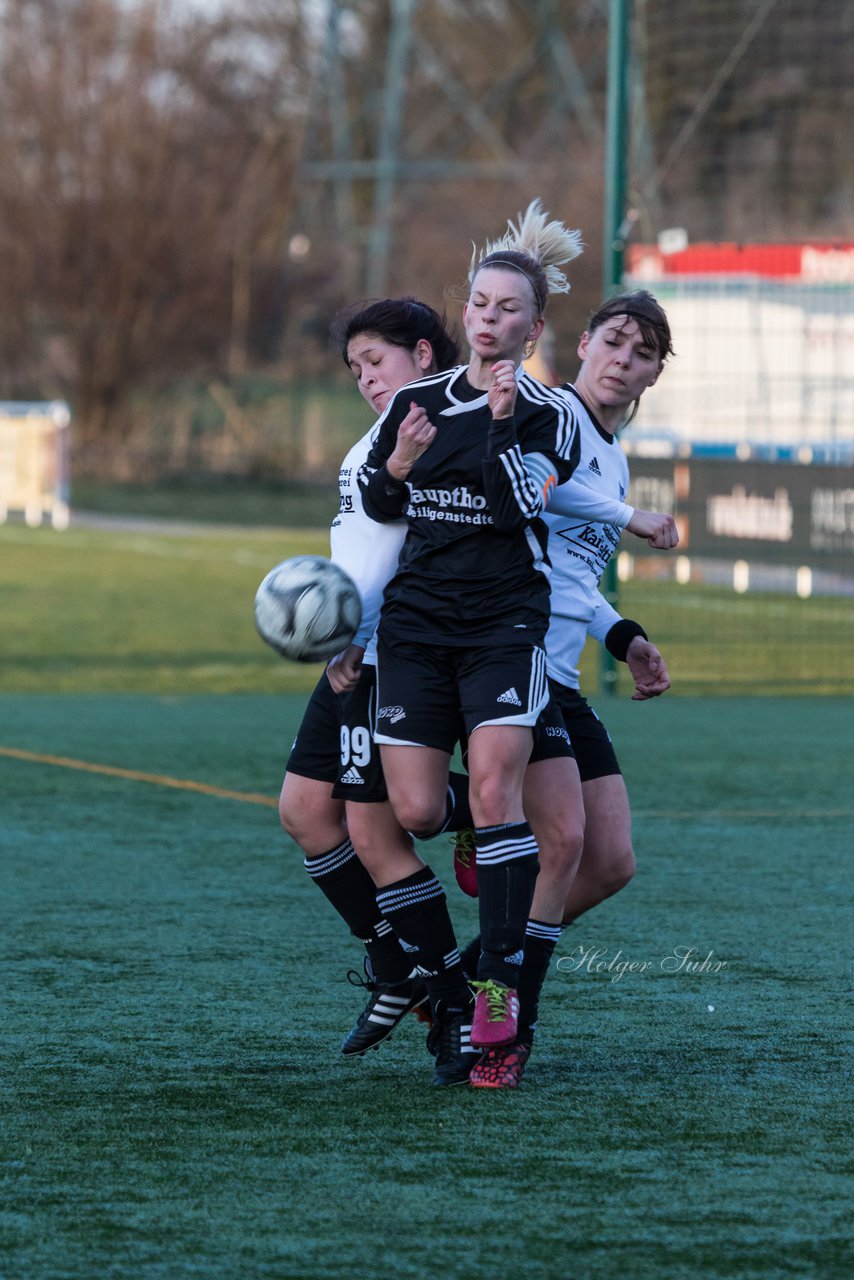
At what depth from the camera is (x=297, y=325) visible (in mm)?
46375

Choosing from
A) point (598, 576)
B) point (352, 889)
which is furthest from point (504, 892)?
point (598, 576)

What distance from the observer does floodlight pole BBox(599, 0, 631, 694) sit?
12062mm

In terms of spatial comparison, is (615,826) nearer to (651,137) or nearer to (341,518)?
(341,518)

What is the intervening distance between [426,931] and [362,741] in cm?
43

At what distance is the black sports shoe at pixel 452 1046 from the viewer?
14.8ft

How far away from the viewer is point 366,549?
472 centimetres

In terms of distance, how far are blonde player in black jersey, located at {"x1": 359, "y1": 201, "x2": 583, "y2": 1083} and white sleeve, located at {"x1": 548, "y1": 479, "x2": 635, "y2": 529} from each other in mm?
62

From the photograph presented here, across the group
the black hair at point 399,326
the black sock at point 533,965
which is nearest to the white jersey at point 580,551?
the black hair at point 399,326

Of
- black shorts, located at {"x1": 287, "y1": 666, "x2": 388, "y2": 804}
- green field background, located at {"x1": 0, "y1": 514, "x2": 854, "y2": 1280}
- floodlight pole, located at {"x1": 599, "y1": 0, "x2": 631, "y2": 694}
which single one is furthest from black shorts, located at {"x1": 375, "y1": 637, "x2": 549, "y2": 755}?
floodlight pole, located at {"x1": 599, "y1": 0, "x2": 631, "y2": 694}

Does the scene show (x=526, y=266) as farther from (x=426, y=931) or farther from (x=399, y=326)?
(x=426, y=931)

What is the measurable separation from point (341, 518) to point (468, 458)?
47cm

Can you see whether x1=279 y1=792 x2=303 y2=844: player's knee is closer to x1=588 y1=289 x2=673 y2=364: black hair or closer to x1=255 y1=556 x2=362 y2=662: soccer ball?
x1=255 y1=556 x2=362 y2=662: soccer ball

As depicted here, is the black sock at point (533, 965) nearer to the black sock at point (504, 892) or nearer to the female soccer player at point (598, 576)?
the female soccer player at point (598, 576)

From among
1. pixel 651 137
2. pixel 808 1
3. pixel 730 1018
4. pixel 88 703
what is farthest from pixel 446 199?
pixel 730 1018
